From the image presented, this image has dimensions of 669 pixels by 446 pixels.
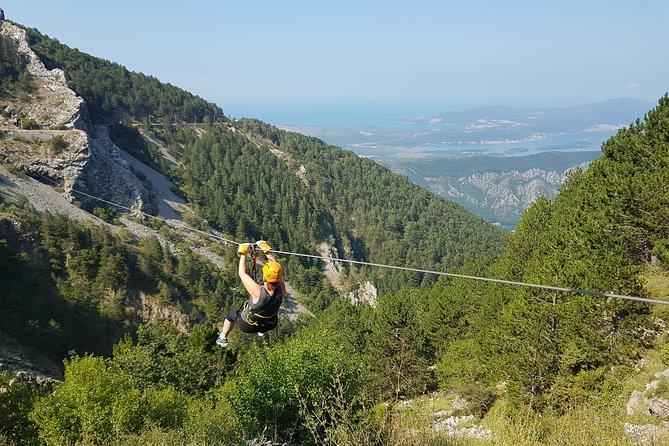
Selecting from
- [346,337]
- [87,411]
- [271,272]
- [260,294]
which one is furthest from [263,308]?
[346,337]

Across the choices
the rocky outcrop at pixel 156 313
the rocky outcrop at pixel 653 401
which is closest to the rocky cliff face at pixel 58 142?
the rocky outcrop at pixel 156 313

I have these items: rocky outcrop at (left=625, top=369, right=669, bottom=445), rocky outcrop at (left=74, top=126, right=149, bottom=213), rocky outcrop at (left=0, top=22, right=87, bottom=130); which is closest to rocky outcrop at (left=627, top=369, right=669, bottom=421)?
rocky outcrop at (left=625, top=369, right=669, bottom=445)

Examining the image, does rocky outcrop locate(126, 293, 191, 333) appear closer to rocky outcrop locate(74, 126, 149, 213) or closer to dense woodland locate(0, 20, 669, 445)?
dense woodland locate(0, 20, 669, 445)

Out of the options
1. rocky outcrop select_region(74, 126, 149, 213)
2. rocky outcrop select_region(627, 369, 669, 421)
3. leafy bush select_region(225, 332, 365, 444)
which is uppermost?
rocky outcrop select_region(74, 126, 149, 213)

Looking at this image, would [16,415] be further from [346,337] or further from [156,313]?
[156,313]

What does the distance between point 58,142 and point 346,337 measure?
50.4 m

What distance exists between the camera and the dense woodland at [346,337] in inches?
532

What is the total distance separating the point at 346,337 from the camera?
35.6 metres

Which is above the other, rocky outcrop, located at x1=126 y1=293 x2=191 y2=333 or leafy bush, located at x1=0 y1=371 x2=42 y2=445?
leafy bush, located at x1=0 y1=371 x2=42 y2=445

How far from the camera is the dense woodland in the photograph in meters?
13.5

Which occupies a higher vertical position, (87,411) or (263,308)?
(263,308)

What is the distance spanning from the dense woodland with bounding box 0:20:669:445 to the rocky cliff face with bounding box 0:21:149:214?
42.5 feet

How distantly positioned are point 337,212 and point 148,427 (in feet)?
335

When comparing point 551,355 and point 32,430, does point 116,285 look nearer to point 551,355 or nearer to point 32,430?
point 32,430
